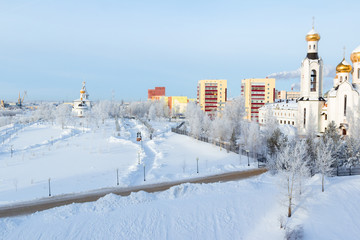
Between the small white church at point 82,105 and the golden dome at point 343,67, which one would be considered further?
the small white church at point 82,105

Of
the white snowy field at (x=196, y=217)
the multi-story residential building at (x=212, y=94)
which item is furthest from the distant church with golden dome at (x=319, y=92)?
the multi-story residential building at (x=212, y=94)

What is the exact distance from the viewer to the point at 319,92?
37438 mm

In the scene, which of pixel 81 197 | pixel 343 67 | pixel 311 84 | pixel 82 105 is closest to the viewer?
pixel 81 197

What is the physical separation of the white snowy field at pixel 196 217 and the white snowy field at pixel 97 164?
3.85 meters

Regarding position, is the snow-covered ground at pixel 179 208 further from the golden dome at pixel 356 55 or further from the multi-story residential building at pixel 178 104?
the multi-story residential building at pixel 178 104

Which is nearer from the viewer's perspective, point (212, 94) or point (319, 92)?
point (319, 92)

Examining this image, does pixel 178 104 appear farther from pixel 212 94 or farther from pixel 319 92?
pixel 319 92

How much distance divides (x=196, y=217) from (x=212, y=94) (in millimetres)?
69110

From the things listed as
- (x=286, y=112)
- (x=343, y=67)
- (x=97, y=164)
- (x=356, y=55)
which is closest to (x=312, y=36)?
(x=356, y=55)

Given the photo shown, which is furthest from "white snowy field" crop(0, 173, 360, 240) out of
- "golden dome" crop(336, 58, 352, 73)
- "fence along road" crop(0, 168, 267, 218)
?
"golden dome" crop(336, 58, 352, 73)

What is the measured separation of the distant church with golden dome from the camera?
3469 cm

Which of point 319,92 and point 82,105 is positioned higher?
point 319,92

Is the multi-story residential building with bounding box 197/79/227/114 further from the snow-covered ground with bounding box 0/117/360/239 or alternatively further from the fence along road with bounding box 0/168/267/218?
the fence along road with bounding box 0/168/267/218

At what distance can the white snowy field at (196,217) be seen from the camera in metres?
13.5
